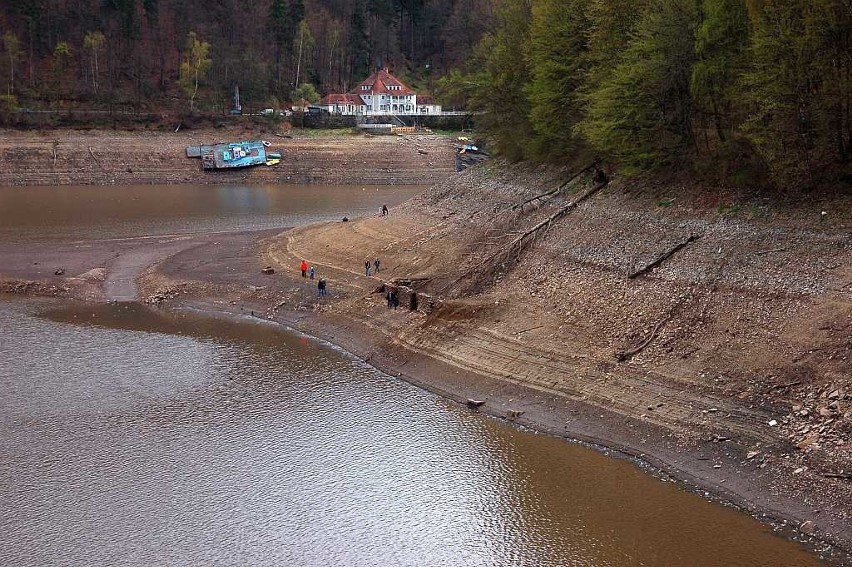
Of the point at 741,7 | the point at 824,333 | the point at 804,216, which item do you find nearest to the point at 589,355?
the point at 824,333

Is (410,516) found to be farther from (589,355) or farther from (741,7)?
(741,7)

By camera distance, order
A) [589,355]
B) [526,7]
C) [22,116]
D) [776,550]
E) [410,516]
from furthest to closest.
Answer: [22,116] → [526,7] → [589,355] → [410,516] → [776,550]

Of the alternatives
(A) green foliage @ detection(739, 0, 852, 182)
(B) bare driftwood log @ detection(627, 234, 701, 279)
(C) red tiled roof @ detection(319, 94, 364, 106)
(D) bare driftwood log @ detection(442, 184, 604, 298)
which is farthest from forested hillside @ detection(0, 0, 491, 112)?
(B) bare driftwood log @ detection(627, 234, 701, 279)

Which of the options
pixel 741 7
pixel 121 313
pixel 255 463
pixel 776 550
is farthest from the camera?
pixel 121 313

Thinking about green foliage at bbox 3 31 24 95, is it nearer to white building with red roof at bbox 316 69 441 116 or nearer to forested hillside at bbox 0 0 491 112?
forested hillside at bbox 0 0 491 112

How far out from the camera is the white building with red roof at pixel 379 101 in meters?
130

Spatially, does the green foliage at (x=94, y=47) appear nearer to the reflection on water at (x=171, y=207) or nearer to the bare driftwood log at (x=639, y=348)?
the reflection on water at (x=171, y=207)

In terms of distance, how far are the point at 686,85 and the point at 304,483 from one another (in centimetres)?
2631

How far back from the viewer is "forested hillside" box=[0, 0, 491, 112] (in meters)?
120

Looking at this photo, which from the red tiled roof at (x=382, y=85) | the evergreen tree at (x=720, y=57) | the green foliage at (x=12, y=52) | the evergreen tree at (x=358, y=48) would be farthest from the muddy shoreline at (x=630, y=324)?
the evergreen tree at (x=358, y=48)

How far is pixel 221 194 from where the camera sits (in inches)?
3509

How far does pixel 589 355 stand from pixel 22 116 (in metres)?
95.9

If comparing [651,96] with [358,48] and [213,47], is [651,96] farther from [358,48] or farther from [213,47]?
[358,48]

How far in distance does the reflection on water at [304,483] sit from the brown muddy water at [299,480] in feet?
0.20
